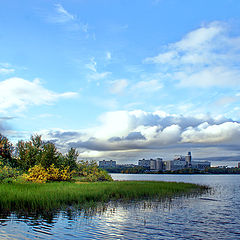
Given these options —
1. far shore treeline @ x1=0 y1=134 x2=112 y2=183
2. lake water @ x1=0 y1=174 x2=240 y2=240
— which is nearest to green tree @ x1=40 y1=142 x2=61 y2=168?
far shore treeline @ x1=0 y1=134 x2=112 y2=183

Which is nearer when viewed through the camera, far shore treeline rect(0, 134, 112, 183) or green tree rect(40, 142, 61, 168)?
far shore treeline rect(0, 134, 112, 183)

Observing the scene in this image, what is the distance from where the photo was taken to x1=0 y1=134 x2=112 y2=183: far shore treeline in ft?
131

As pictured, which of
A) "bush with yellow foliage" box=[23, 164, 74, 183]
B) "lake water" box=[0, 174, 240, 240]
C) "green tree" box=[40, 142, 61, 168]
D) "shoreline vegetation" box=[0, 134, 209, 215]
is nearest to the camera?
"lake water" box=[0, 174, 240, 240]

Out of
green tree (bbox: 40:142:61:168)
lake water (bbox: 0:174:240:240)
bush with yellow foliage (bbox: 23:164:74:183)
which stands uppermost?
green tree (bbox: 40:142:61:168)

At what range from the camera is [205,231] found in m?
14.9

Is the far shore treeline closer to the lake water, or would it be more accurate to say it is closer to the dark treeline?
the dark treeline

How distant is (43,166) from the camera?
46.6 m

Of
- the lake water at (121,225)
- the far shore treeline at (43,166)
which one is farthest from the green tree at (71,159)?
the lake water at (121,225)

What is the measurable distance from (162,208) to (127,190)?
31.5 ft

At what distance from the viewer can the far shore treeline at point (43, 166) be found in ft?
131

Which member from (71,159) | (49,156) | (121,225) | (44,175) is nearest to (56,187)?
(44,175)

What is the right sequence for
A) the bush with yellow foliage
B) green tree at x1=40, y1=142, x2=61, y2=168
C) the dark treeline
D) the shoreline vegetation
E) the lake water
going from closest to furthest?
the lake water → the shoreline vegetation → the bush with yellow foliage → green tree at x1=40, y1=142, x2=61, y2=168 → the dark treeline

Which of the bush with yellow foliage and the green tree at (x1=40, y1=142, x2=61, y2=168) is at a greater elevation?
the green tree at (x1=40, y1=142, x2=61, y2=168)

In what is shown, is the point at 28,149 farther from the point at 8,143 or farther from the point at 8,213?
the point at 8,213
